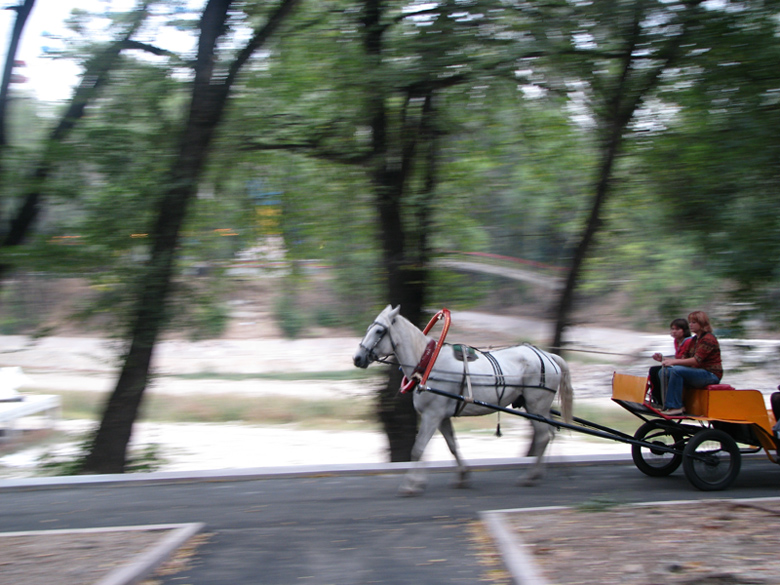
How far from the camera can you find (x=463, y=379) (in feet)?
24.1

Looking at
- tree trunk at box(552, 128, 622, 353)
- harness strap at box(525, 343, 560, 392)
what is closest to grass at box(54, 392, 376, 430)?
tree trunk at box(552, 128, 622, 353)

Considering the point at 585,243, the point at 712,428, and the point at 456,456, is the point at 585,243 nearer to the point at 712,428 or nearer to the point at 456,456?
the point at 712,428

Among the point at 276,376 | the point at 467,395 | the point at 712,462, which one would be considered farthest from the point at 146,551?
the point at 276,376

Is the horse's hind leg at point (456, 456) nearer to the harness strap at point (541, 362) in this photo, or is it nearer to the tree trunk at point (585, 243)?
the harness strap at point (541, 362)

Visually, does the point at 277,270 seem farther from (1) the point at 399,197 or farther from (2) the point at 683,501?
(2) the point at 683,501

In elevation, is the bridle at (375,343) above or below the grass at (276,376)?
above

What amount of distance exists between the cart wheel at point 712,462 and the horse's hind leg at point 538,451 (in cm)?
145

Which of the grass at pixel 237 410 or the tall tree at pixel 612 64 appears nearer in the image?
the tall tree at pixel 612 64

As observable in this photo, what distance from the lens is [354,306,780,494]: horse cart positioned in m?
7.05

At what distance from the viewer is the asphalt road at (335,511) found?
5.34m

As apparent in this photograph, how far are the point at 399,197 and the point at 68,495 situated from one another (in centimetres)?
554

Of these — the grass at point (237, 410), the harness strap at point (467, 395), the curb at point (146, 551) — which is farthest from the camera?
the grass at point (237, 410)

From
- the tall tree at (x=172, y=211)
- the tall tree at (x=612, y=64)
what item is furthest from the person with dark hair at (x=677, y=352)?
the tall tree at (x=172, y=211)

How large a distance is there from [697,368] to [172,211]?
687 cm
